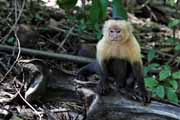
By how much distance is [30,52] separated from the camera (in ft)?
15.2

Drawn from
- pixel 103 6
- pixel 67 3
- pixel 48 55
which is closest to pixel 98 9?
pixel 103 6

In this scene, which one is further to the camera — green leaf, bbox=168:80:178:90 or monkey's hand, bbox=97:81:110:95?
green leaf, bbox=168:80:178:90

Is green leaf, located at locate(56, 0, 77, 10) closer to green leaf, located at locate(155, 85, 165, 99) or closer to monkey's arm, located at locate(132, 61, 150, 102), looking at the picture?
monkey's arm, located at locate(132, 61, 150, 102)

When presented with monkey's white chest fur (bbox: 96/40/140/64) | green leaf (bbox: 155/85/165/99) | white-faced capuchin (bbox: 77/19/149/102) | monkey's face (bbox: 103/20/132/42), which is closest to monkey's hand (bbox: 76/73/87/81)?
→ white-faced capuchin (bbox: 77/19/149/102)

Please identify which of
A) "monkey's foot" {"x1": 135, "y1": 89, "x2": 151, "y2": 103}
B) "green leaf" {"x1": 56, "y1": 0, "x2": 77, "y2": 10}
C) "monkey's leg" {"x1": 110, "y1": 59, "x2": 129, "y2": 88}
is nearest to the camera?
"green leaf" {"x1": 56, "y1": 0, "x2": 77, "y2": 10}

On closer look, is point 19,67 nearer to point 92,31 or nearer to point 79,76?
point 79,76

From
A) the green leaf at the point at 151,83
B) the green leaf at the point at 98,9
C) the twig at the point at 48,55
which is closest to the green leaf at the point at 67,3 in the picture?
the green leaf at the point at 98,9

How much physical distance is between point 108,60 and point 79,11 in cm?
203

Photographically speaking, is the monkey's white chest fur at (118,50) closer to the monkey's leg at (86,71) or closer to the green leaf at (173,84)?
the monkey's leg at (86,71)

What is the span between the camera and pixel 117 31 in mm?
3836

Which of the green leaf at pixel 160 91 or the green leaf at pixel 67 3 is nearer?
the green leaf at pixel 67 3

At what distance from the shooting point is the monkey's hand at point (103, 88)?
3.64m

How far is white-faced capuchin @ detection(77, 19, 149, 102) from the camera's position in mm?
3820

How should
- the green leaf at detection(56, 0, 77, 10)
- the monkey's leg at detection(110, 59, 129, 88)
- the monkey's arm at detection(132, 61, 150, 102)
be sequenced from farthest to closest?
1. the monkey's leg at detection(110, 59, 129, 88)
2. the monkey's arm at detection(132, 61, 150, 102)
3. the green leaf at detection(56, 0, 77, 10)
